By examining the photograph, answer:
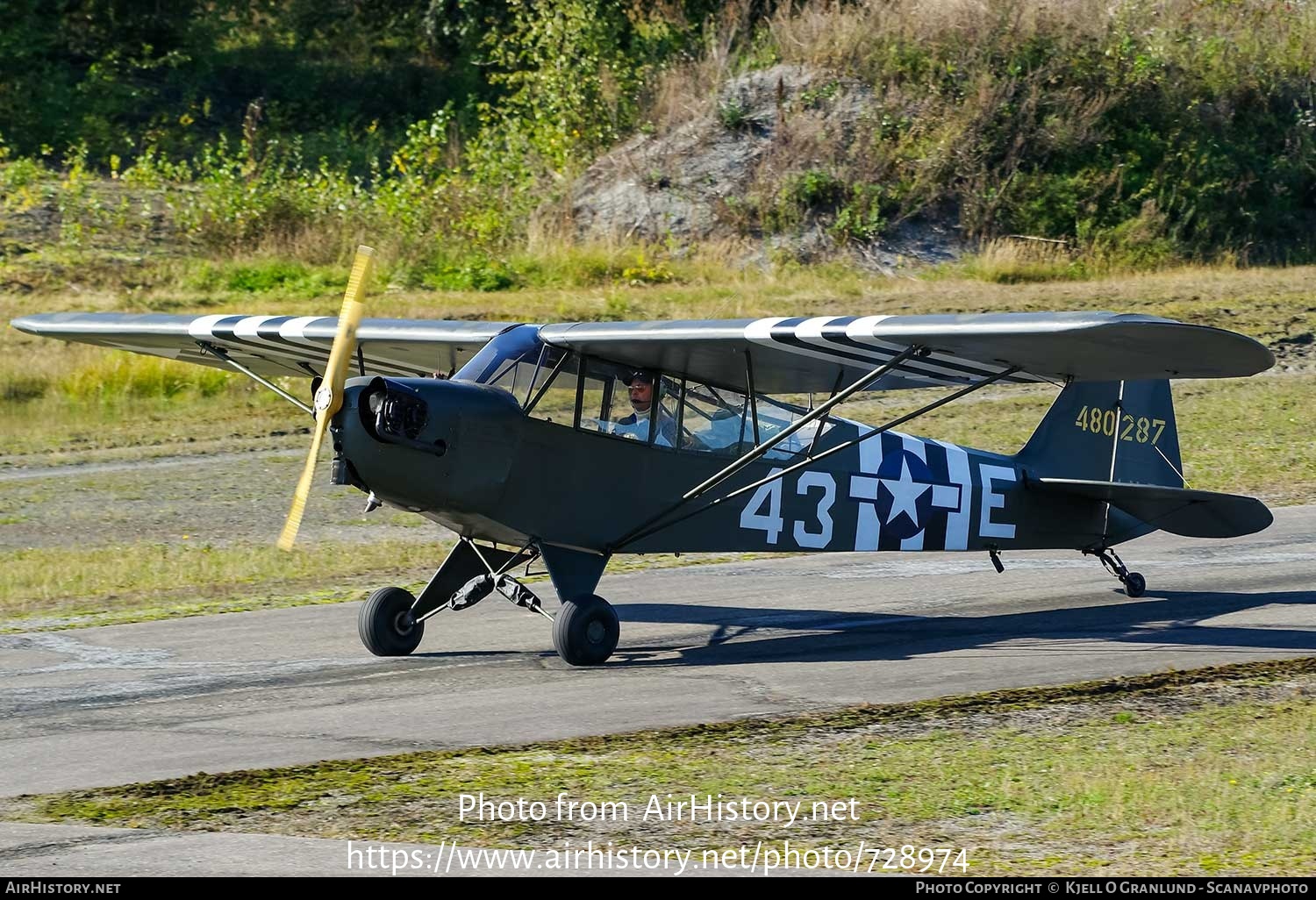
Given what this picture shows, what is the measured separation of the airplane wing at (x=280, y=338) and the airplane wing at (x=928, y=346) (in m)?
1.27

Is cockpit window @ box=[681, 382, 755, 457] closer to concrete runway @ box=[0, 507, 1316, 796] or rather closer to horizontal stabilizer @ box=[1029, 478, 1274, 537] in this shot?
concrete runway @ box=[0, 507, 1316, 796]

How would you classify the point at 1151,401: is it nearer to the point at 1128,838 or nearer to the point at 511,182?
the point at 1128,838

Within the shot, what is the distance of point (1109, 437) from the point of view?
43.2 feet

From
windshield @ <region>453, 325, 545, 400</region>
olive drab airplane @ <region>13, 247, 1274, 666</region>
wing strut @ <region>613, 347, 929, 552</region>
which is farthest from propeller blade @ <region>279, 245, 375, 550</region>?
wing strut @ <region>613, 347, 929, 552</region>

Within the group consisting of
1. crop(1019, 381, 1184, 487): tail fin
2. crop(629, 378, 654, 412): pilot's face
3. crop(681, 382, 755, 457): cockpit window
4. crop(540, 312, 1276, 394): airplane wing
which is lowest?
crop(1019, 381, 1184, 487): tail fin

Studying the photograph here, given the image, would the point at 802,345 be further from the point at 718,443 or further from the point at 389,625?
the point at 389,625

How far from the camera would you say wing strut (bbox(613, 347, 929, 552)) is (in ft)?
32.5

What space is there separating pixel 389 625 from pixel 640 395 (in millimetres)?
2369

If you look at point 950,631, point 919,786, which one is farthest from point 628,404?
point 919,786

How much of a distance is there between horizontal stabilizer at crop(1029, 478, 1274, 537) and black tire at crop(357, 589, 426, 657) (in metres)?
5.14

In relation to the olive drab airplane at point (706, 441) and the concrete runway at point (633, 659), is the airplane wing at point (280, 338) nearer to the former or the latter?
the olive drab airplane at point (706, 441)

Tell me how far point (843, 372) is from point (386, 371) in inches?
184

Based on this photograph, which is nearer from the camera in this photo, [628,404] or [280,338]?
[628,404]

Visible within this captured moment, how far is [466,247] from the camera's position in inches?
1203
